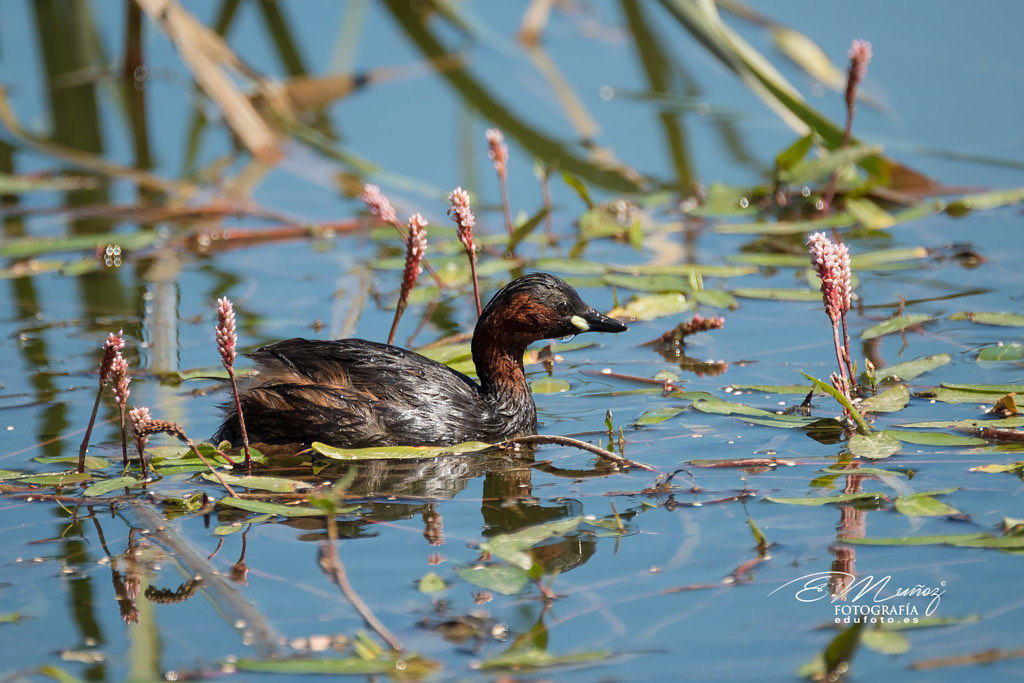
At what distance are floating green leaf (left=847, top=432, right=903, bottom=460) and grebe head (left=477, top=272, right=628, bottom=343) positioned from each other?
1.38 m

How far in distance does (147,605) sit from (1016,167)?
22.2ft

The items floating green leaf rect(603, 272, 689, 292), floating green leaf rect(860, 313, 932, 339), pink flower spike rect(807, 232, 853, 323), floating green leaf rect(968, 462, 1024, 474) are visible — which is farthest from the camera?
floating green leaf rect(603, 272, 689, 292)

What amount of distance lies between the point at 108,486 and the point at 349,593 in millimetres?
1347

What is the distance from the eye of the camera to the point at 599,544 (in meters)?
4.09

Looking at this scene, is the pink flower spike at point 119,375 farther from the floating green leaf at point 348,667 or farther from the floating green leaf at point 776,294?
the floating green leaf at point 776,294

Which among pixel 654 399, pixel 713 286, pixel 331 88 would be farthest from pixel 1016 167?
pixel 331 88

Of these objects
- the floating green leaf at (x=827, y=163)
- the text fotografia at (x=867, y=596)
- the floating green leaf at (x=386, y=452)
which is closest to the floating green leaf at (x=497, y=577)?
the text fotografia at (x=867, y=596)

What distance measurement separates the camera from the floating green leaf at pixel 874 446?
4.59 meters

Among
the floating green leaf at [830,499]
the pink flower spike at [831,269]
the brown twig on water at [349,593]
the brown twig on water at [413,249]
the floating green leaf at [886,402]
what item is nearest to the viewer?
the brown twig on water at [349,593]

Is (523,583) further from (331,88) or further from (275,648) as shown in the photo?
(331,88)

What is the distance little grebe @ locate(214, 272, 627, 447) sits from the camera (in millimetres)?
A: 5250

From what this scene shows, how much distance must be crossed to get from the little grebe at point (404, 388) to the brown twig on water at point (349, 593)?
127 centimetres

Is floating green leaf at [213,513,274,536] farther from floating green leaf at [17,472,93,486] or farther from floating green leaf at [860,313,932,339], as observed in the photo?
floating green leaf at [860,313,932,339]

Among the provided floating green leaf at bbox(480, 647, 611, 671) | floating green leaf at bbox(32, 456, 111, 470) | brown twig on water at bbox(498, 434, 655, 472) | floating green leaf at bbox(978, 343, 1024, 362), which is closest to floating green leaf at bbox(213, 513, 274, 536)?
floating green leaf at bbox(32, 456, 111, 470)
